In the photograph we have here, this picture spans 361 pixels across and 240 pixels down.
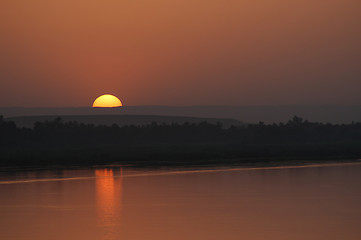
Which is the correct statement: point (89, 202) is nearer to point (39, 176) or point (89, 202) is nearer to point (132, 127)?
point (39, 176)

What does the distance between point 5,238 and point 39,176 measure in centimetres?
2183

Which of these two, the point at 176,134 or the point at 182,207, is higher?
the point at 176,134

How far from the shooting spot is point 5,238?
1764 centimetres

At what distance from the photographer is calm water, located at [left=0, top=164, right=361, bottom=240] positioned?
60.7 feet

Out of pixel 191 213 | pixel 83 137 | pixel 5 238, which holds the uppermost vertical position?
pixel 83 137

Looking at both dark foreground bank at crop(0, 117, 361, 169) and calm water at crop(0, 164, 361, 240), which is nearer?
calm water at crop(0, 164, 361, 240)

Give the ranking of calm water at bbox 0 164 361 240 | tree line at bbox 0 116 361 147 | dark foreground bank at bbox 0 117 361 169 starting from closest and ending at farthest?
calm water at bbox 0 164 361 240 → dark foreground bank at bbox 0 117 361 169 → tree line at bbox 0 116 361 147

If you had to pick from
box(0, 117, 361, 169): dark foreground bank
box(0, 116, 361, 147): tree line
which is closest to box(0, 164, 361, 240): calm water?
box(0, 117, 361, 169): dark foreground bank

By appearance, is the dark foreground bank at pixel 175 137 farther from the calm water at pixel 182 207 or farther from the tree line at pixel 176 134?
the calm water at pixel 182 207

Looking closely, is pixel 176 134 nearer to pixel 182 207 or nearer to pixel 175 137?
pixel 175 137

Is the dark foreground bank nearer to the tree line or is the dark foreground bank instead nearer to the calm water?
the tree line

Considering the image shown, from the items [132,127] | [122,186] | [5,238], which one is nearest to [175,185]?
[122,186]

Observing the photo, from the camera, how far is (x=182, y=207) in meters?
23.6

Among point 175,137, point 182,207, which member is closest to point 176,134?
point 175,137
